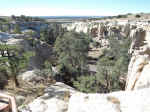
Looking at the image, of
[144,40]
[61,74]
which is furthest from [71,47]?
[144,40]

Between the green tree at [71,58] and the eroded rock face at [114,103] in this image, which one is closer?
the eroded rock face at [114,103]

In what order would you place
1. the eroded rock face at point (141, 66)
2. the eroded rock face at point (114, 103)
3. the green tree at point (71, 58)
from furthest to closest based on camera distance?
1. the green tree at point (71, 58)
2. the eroded rock face at point (141, 66)
3. the eroded rock face at point (114, 103)

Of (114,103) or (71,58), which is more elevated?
(114,103)

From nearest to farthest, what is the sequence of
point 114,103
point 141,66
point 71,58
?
Result: point 114,103
point 141,66
point 71,58

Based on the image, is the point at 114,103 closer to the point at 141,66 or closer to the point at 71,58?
the point at 141,66

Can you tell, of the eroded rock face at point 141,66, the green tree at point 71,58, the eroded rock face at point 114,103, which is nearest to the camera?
the eroded rock face at point 114,103

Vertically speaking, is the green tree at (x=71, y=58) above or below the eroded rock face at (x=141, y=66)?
below

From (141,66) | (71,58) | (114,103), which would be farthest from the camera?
A: (71,58)

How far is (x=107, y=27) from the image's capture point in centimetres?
5197

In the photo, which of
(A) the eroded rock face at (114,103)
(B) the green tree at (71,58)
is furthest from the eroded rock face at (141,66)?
(B) the green tree at (71,58)

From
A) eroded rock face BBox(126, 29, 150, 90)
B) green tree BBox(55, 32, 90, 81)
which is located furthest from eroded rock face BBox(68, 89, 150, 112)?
green tree BBox(55, 32, 90, 81)

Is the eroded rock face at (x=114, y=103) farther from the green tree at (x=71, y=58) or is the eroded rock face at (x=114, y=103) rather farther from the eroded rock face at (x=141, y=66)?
the green tree at (x=71, y=58)

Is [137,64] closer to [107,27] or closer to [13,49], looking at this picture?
[13,49]

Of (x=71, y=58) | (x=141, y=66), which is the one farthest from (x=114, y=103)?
(x=71, y=58)
